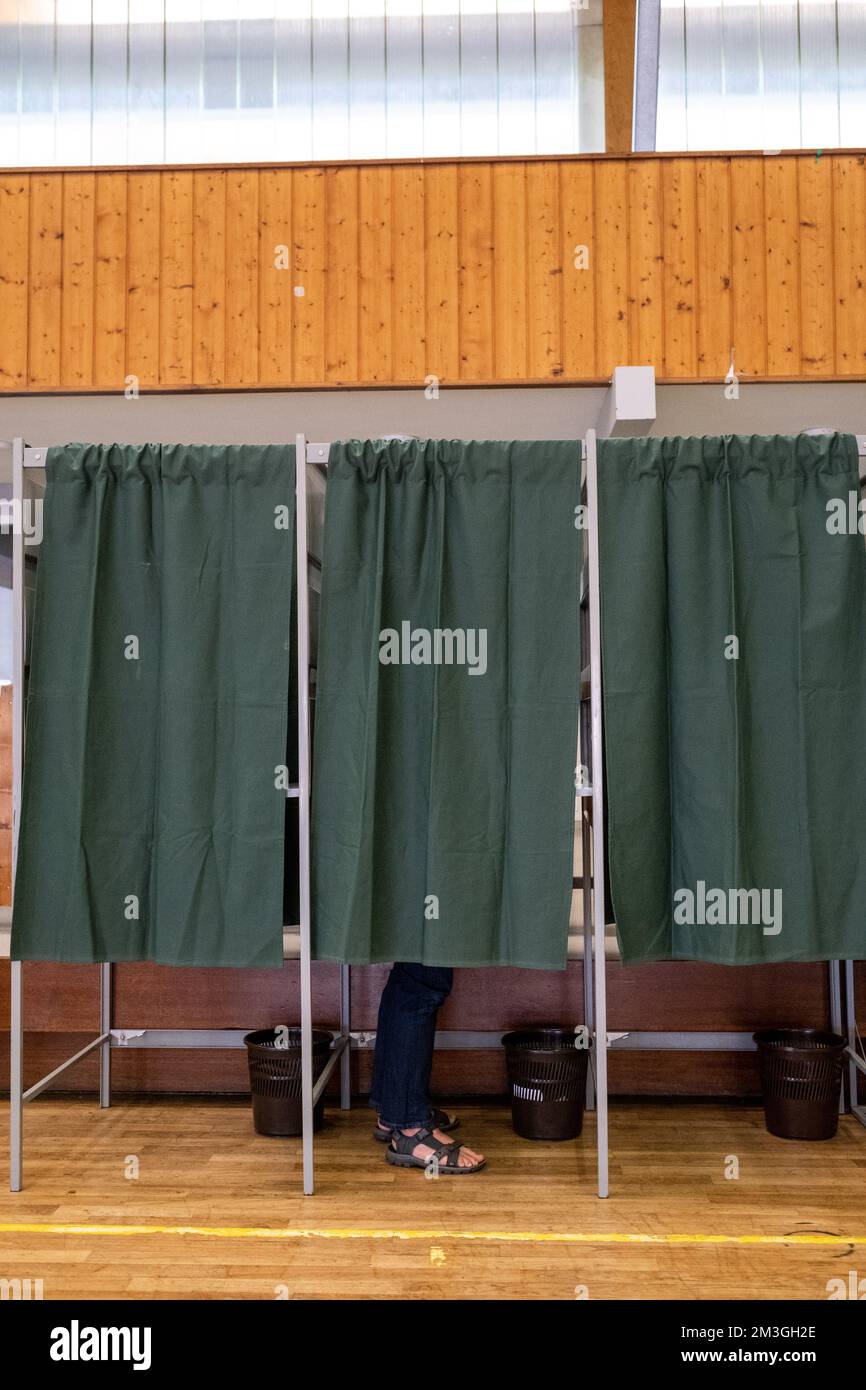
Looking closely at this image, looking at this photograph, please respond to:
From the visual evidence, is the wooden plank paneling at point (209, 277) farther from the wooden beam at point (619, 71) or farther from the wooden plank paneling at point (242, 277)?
the wooden beam at point (619, 71)

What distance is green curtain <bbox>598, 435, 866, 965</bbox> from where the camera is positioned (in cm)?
254

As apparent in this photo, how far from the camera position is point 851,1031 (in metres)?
3.04

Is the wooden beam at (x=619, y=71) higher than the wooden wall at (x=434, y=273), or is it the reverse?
the wooden beam at (x=619, y=71)

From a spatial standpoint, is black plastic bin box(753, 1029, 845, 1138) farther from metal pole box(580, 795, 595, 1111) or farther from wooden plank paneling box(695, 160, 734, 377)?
wooden plank paneling box(695, 160, 734, 377)

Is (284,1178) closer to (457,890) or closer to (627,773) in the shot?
(457,890)

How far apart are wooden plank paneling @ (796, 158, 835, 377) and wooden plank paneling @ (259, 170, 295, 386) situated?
6.65 ft

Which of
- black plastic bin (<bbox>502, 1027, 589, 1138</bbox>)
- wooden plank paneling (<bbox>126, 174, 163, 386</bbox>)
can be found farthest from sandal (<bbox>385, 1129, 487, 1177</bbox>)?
wooden plank paneling (<bbox>126, 174, 163, 386</bbox>)

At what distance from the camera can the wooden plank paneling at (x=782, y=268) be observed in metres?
3.96

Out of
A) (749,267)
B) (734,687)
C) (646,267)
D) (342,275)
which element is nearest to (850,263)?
(749,267)

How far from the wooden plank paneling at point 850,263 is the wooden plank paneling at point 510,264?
1.23 m

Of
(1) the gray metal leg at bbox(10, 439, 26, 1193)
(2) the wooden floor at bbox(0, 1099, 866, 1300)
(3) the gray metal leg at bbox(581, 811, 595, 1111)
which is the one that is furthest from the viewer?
(3) the gray metal leg at bbox(581, 811, 595, 1111)

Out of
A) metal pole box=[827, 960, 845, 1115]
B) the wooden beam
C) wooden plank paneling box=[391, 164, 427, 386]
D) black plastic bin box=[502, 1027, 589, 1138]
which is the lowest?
black plastic bin box=[502, 1027, 589, 1138]

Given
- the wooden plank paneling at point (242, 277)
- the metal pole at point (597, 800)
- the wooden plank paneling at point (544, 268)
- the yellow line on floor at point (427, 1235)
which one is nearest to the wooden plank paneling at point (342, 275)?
the wooden plank paneling at point (242, 277)
